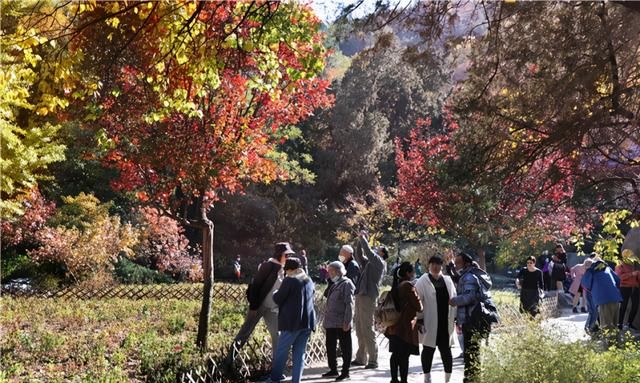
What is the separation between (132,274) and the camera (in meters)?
21.7

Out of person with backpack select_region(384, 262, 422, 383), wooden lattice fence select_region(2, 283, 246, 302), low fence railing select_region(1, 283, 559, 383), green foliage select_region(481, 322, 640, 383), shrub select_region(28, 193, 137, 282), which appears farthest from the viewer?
shrub select_region(28, 193, 137, 282)

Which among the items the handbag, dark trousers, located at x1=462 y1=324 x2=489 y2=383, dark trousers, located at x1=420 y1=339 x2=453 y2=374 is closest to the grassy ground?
the handbag

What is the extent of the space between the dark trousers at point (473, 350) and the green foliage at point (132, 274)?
15.2m

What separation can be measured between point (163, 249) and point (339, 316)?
1681 centimetres

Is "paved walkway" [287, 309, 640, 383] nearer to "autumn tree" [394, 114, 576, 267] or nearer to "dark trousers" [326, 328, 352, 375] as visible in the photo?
"dark trousers" [326, 328, 352, 375]

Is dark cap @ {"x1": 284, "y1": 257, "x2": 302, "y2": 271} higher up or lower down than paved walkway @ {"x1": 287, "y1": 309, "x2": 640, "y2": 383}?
higher up

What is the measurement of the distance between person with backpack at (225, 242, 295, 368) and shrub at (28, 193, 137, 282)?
11604 millimetres

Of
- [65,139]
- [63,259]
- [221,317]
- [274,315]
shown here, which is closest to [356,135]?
[65,139]

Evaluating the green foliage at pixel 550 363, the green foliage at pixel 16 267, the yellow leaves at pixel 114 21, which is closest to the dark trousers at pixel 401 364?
the green foliage at pixel 550 363

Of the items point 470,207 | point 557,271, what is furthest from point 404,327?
point 557,271

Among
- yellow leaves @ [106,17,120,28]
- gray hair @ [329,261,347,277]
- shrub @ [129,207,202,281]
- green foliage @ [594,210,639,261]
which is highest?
yellow leaves @ [106,17,120,28]

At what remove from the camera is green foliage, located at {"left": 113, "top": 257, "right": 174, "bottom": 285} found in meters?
21.5

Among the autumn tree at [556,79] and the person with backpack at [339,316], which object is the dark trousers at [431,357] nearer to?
the person with backpack at [339,316]

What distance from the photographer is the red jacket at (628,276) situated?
40.0 feet
